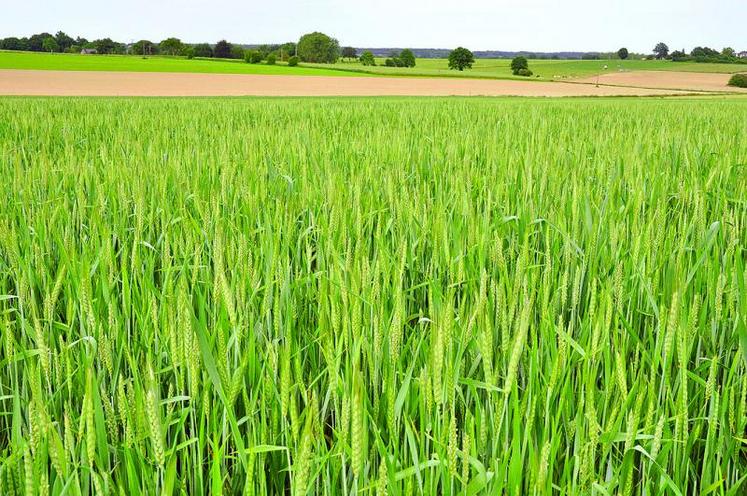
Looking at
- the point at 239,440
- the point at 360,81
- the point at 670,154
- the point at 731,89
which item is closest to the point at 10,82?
the point at 360,81

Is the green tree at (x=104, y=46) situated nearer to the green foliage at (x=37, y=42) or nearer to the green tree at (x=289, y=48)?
the green foliage at (x=37, y=42)

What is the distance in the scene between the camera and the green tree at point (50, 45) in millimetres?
66500

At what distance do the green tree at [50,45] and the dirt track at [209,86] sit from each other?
40.6 m

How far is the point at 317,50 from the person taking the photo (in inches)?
2830

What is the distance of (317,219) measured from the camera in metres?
2.03

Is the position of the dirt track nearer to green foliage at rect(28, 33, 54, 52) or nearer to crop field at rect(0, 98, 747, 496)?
crop field at rect(0, 98, 747, 496)

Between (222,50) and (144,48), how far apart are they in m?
9.13

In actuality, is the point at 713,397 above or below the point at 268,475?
above

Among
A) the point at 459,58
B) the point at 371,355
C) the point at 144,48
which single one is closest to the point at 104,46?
the point at 144,48

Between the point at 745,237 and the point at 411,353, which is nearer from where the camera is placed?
the point at 411,353

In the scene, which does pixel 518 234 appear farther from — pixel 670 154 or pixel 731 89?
pixel 731 89

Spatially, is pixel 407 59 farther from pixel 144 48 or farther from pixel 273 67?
pixel 144 48

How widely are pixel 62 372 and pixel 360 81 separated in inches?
1422

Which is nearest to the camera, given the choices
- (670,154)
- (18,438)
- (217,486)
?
(217,486)
